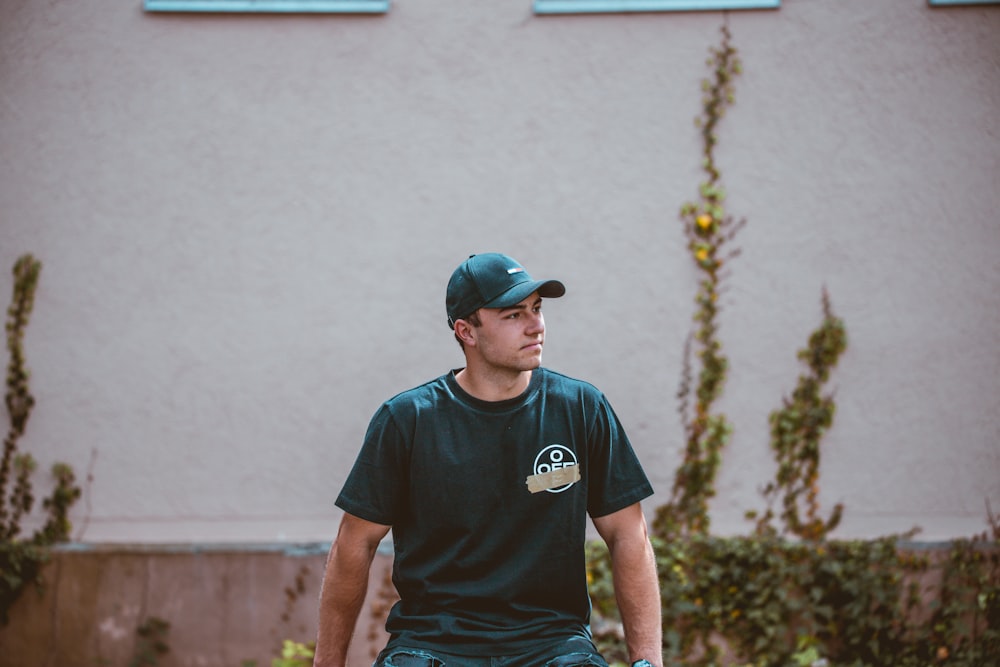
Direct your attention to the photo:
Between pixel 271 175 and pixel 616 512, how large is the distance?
10.5 feet

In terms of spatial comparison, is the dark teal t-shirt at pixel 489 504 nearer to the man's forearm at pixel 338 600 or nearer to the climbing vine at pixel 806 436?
the man's forearm at pixel 338 600

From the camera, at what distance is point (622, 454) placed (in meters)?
2.67

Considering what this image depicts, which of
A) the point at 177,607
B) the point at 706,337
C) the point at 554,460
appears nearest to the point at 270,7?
the point at 706,337

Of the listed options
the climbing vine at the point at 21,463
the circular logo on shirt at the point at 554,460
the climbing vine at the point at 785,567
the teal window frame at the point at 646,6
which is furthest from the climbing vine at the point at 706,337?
the climbing vine at the point at 21,463

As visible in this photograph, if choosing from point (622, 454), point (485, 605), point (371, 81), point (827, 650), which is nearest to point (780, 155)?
point (371, 81)

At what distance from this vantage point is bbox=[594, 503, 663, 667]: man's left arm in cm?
262

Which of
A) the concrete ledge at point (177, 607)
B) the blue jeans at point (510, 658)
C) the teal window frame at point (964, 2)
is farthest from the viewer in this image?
the teal window frame at point (964, 2)

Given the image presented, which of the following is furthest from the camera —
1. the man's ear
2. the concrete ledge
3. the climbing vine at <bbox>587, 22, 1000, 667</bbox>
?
the concrete ledge

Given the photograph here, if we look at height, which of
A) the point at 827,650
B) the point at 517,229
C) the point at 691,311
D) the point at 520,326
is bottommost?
the point at 827,650

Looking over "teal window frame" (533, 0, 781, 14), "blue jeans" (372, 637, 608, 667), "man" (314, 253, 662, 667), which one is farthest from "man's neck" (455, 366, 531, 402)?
"teal window frame" (533, 0, 781, 14)

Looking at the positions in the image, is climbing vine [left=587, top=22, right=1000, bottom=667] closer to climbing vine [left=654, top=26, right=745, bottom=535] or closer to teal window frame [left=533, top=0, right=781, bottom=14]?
climbing vine [left=654, top=26, right=745, bottom=535]

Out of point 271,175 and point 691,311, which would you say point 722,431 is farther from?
point 271,175

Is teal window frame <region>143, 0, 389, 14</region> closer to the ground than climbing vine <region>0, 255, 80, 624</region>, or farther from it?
farther from it

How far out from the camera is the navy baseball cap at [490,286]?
262 cm
